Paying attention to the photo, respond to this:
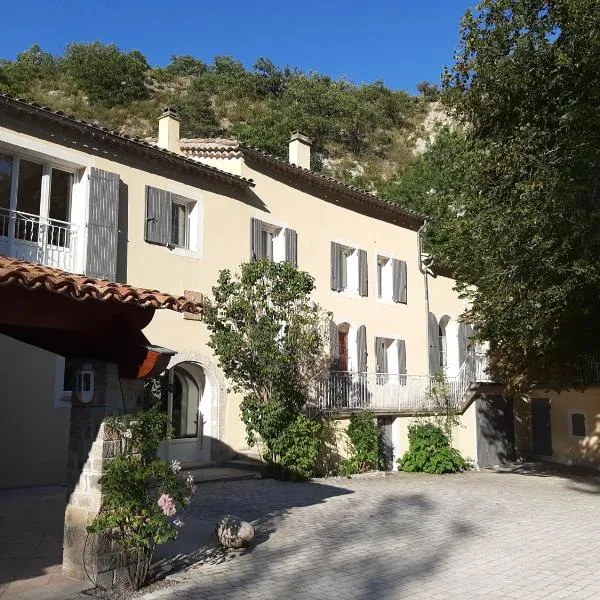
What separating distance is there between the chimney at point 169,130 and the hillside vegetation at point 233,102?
20.4 meters

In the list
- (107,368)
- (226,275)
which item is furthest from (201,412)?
(107,368)

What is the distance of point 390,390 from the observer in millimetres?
16969

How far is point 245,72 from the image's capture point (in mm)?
48969

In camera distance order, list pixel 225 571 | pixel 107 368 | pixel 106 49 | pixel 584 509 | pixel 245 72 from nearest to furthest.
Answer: pixel 107 368 → pixel 225 571 → pixel 584 509 → pixel 106 49 → pixel 245 72

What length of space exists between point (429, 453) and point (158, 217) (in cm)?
947

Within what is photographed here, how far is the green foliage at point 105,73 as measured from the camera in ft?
135

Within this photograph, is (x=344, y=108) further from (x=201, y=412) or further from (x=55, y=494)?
(x=55, y=494)

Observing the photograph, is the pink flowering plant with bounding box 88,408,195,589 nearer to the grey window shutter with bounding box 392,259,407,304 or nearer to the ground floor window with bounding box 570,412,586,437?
the grey window shutter with bounding box 392,259,407,304

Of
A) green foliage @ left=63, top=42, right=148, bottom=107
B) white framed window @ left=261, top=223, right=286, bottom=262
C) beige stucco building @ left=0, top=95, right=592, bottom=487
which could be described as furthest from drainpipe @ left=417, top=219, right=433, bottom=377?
green foliage @ left=63, top=42, right=148, bottom=107

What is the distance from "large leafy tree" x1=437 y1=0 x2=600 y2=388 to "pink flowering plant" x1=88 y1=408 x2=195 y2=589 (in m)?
8.47

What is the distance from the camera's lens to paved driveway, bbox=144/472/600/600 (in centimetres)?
614

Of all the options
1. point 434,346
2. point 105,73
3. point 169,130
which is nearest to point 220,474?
point 169,130

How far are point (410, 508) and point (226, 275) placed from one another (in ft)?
19.5

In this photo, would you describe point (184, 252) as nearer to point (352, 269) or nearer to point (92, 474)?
point (352, 269)
